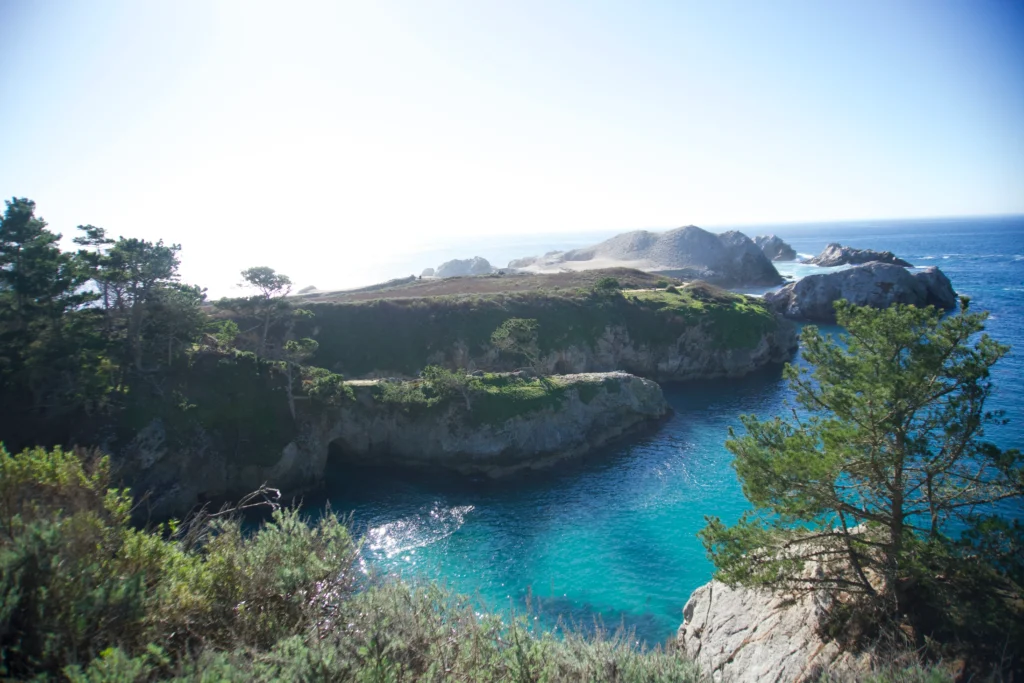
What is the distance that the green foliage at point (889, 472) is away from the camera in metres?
16.1

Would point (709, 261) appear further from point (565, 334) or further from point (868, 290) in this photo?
point (565, 334)

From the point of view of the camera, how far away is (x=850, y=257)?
168m

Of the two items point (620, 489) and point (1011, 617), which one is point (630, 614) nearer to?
point (620, 489)

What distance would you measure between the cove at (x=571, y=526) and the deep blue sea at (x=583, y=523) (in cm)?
9

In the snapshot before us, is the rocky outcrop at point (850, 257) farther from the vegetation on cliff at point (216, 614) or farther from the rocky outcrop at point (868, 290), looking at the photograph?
the vegetation on cliff at point (216, 614)

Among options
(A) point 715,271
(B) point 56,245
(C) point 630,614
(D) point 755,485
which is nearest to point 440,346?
(B) point 56,245

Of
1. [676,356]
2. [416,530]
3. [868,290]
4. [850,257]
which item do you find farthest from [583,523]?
[850,257]

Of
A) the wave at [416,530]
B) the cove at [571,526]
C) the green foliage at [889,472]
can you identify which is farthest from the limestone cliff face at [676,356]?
the green foliage at [889,472]

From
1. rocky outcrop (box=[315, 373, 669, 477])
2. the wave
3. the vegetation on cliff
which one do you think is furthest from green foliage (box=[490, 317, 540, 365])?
the vegetation on cliff

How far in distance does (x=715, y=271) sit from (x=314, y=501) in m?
152

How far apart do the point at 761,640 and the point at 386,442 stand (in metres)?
35.3

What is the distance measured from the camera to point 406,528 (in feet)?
125

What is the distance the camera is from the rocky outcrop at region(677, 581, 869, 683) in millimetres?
17359

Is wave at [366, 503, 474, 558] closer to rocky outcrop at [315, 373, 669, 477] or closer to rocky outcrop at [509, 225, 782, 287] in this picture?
rocky outcrop at [315, 373, 669, 477]
